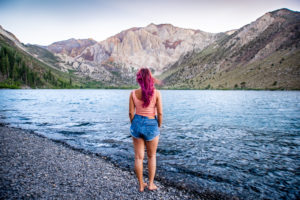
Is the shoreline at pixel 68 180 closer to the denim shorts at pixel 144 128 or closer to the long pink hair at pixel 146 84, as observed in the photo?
the denim shorts at pixel 144 128

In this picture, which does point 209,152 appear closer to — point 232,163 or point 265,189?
point 232,163

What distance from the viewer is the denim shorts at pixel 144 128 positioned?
6000mm

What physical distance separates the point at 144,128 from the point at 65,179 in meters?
4.26

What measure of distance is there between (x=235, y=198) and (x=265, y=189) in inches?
66.1

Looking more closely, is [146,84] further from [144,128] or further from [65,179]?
[65,179]

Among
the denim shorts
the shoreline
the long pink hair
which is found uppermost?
the long pink hair

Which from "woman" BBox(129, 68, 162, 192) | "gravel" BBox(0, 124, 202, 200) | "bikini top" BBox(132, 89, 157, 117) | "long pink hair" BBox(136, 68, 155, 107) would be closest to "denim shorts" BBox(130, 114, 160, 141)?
"woman" BBox(129, 68, 162, 192)

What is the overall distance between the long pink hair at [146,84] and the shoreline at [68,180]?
358 centimetres

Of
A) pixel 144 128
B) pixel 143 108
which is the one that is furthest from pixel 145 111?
pixel 144 128

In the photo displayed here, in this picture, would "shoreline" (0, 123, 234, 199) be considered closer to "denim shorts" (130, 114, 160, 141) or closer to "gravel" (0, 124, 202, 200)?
"gravel" (0, 124, 202, 200)

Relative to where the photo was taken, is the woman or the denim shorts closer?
the woman

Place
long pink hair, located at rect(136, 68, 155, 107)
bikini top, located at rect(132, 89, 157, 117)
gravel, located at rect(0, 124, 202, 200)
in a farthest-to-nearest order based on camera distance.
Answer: gravel, located at rect(0, 124, 202, 200), bikini top, located at rect(132, 89, 157, 117), long pink hair, located at rect(136, 68, 155, 107)

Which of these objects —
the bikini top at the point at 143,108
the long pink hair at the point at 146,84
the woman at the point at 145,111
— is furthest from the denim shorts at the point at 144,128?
the long pink hair at the point at 146,84

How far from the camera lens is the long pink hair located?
5.75m
